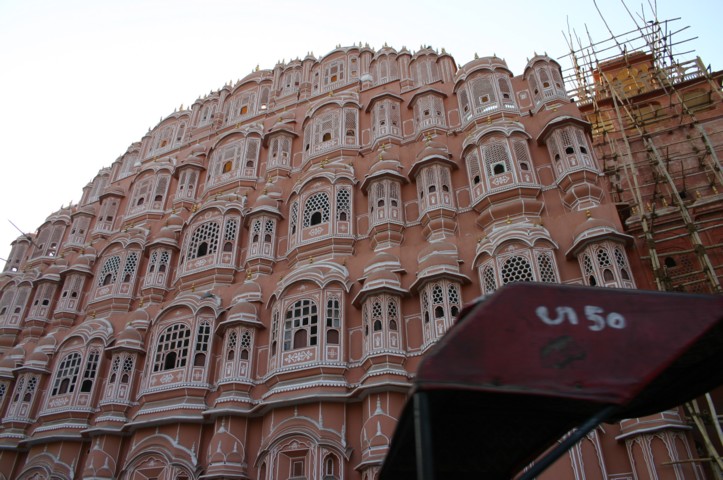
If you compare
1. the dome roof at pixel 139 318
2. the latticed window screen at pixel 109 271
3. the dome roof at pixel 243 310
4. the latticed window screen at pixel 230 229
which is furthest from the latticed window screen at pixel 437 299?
the latticed window screen at pixel 109 271

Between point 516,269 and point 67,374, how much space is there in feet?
55.4

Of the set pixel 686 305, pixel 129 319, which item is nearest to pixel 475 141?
pixel 129 319

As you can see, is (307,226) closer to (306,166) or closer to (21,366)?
(306,166)

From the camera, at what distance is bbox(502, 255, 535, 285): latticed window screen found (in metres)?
16.1

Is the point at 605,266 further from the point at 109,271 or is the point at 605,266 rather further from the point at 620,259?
the point at 109,271

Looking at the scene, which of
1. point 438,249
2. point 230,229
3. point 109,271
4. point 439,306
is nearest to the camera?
point 439,306

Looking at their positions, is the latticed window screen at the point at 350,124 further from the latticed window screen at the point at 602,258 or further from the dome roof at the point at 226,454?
the dome roof at the point at 226,454

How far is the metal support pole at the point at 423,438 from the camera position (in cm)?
375

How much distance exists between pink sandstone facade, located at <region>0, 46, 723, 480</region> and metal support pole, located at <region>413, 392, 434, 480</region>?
10.9 m

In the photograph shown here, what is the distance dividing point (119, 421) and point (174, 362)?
2507 millimetres

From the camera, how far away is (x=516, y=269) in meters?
16.3

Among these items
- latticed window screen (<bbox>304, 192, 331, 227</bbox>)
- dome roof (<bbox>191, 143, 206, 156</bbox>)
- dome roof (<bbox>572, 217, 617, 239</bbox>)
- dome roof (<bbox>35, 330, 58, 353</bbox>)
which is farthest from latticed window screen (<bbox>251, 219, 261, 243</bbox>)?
dome roof (<bbox>572, 217, 617, 239</bbox>)

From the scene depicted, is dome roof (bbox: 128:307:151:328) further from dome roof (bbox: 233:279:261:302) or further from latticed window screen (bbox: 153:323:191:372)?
dome roof (bbox: 233:279:261:302)

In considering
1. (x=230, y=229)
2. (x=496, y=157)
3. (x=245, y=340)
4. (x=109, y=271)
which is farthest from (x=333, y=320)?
(x=109, y=271)
